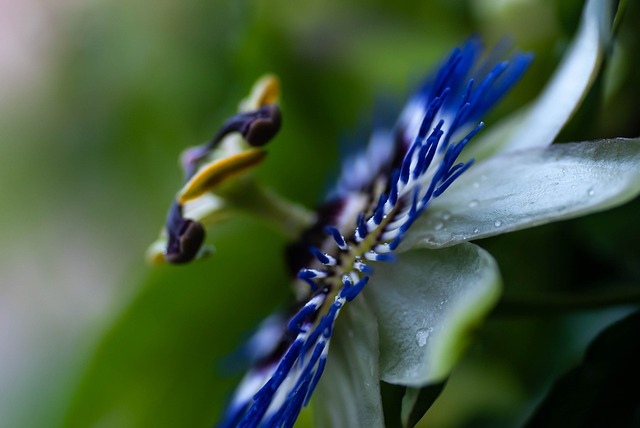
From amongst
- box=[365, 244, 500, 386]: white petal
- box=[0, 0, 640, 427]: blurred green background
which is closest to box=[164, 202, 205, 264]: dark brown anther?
box=[365, 244, 500, 386]: white petal

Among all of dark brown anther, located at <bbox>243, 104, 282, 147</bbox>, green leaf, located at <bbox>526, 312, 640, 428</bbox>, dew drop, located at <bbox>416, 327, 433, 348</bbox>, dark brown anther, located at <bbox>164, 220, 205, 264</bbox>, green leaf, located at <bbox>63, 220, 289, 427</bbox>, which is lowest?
green leaf, located at <bbox>526, 312, 640, 428</bbox>

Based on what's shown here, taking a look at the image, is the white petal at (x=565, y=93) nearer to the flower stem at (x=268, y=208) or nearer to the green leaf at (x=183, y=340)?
the flower stem at (x=268, y=208)

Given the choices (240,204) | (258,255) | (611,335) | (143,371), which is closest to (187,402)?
(143,371)

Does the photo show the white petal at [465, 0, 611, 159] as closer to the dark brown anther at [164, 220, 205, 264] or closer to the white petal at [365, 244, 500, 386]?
the white petal at [365, 244, 500, 386]

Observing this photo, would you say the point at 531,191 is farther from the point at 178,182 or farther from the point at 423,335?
the point at 178,182

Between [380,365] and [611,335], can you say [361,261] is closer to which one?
[380,365]

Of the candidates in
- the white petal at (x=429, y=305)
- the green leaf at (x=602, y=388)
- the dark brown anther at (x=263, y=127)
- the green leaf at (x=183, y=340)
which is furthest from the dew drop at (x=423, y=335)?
the green leaf at (x=183, y=340)
